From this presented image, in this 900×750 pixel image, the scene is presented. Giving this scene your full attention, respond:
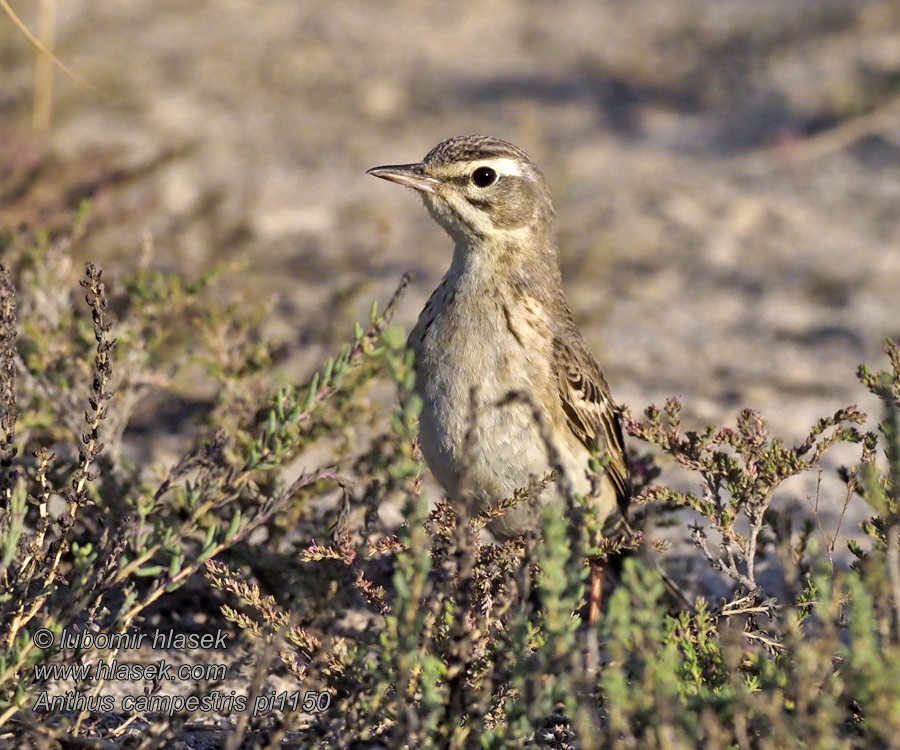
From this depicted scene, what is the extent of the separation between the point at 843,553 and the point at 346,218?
5.17 m

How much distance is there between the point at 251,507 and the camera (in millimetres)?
4957

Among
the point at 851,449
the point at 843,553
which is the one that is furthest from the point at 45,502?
the point at 851,449

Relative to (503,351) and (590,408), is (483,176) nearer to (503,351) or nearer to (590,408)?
(503,351)

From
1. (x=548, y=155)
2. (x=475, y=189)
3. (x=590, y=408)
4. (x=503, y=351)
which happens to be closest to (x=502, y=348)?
(x=503, y=351)

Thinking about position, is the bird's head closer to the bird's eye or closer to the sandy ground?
the bird's eye

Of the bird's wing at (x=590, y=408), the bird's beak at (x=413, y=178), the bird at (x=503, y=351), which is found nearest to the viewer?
the bird at (x=503, y=351)

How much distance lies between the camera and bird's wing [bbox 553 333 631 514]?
472 centimetres

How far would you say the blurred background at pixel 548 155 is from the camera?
7812 millimetres

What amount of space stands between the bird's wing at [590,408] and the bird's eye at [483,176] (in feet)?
2.61

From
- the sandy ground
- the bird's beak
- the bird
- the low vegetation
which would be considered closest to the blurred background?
the sandy ground

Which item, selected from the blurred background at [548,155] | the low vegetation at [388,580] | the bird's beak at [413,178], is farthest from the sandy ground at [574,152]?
the low vegetation at [388,580]

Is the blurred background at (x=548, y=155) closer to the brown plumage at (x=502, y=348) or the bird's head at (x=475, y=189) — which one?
the bird's head at (x=475, y=189)

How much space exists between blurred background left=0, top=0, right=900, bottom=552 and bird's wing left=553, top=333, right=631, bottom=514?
1.98 meters

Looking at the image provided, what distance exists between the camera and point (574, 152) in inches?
415
